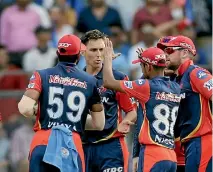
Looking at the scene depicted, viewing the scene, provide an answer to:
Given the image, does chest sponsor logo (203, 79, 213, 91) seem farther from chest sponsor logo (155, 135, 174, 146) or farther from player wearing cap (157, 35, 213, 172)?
chest sponsor logo (155, 135, 174, 146)

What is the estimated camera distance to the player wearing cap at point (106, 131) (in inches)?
517

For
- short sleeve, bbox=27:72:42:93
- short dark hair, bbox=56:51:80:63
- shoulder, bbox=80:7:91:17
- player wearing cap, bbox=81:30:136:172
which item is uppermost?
shoulder, bbox=80:7:91:17

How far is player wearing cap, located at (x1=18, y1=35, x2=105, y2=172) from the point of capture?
11.8 metres

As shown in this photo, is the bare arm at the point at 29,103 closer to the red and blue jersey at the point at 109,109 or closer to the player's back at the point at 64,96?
the player's back at the point at 64,96

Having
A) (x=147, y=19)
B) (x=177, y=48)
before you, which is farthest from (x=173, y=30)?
(x=177, y=48)

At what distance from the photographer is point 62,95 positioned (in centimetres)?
1188

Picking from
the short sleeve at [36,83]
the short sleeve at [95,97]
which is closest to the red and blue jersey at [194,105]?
the short sleeve at [95,97]

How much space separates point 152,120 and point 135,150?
0.76 meters

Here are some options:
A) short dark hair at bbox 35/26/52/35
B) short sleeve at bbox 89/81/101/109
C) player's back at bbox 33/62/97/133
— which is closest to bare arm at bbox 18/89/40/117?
player's back at bbox 33/62/97/133

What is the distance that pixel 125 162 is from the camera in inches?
523

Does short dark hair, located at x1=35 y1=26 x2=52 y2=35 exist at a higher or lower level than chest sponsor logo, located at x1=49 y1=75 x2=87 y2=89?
higher

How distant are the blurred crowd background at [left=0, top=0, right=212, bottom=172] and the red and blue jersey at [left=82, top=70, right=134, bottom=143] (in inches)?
183

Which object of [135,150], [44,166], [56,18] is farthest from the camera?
[56,18]

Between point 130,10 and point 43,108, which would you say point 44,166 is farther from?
point 130,10
